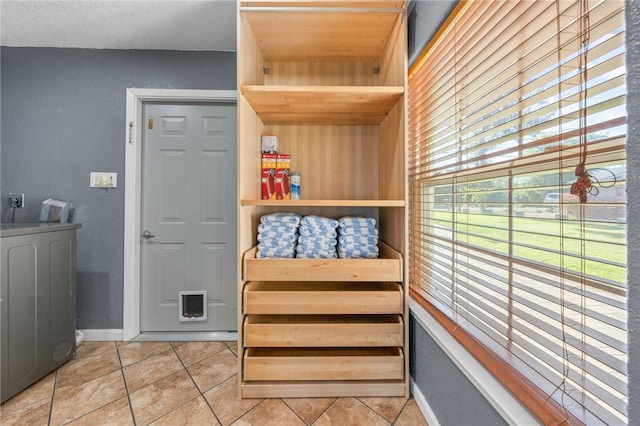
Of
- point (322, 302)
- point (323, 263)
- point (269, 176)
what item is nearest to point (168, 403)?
point (322, 302)

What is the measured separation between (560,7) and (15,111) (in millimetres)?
3089

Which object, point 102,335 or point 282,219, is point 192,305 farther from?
point 282,219

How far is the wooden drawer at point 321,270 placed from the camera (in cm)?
132

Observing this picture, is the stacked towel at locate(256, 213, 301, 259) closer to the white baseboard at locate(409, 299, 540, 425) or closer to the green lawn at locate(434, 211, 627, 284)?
the white baseboard at locate(409, 299, 540, 425)

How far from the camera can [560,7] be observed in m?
0.65

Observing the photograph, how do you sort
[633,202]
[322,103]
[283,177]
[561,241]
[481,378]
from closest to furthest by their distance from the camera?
[633,202]
[561,241]
[481,378]
[322,103]
[283,177]

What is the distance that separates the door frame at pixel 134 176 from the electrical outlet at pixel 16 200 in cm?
73

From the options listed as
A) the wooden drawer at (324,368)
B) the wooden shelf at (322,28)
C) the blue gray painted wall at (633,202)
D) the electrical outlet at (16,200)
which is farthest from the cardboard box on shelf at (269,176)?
the electrical outlet at (16,200)

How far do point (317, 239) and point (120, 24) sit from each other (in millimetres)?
1849

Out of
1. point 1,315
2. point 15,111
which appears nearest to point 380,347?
point 1,315

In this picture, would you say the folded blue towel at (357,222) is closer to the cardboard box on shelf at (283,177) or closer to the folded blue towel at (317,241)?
the folded blue towel at (317,241)

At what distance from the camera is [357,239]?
1495mm

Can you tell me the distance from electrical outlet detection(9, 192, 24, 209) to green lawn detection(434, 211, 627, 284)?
9.39 feet

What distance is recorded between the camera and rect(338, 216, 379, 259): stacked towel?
1486 mm
